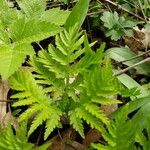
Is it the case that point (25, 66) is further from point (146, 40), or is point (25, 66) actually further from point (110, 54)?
point (146, 40)

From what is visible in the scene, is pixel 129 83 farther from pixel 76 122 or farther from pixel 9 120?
pixel 9 120

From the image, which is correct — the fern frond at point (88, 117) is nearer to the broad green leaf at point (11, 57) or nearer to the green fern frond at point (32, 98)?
the green fern frond at point (32, 98)

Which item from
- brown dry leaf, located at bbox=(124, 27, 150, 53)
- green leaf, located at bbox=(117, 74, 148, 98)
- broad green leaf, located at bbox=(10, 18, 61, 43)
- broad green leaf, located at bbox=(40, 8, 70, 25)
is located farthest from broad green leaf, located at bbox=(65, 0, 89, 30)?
brown dry leaf, located at bbox=(124, 27, 150, 53)

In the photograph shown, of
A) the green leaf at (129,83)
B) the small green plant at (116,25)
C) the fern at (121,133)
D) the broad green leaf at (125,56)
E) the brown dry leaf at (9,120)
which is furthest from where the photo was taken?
the small green plant at (116,25)

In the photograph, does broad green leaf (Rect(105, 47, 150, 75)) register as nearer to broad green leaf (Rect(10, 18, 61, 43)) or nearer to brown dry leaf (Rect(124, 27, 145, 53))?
brown dry leaf (Rect(124, 27, 145, 53))

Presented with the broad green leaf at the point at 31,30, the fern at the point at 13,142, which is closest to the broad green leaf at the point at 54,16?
the broad green leaf at the point at 31,30
